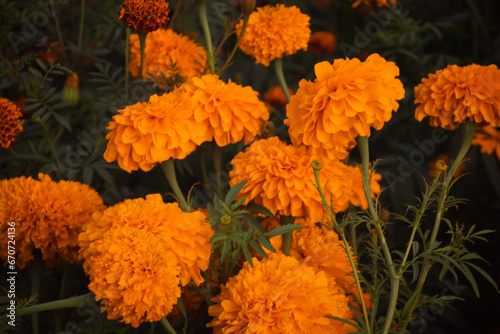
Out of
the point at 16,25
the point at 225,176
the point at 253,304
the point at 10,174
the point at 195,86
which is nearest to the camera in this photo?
the point at 253,304

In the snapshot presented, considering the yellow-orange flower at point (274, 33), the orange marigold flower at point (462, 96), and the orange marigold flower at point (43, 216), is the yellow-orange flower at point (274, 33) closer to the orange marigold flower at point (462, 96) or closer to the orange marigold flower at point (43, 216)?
the orange marigold flower at point (462, 96)

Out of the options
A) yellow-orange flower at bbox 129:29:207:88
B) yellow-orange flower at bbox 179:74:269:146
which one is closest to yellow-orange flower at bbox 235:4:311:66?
yellow-orange flower at bbox 129:29:207:88

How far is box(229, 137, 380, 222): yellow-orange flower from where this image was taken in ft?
1.93

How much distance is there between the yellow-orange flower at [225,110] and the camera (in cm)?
66

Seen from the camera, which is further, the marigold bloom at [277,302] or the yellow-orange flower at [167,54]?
the yellow-orange flower at [167,54]

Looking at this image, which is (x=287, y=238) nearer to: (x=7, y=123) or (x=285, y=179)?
Answer: (x=285, y=179)

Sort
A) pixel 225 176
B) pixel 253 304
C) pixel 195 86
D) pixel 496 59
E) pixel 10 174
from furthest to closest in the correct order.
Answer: pixel 496 59 < pixel 10 174 < pixel 225 176 < pixel 195 86 < pixel 253 304

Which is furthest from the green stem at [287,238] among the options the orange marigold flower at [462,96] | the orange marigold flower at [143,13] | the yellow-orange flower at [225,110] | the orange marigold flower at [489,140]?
the orange marigold flower at [489,140]

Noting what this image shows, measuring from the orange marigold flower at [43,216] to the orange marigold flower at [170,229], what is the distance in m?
0.14

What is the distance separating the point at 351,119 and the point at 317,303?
0.23m

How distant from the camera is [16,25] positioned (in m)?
1.05

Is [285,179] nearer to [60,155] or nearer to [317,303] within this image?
[317,303]

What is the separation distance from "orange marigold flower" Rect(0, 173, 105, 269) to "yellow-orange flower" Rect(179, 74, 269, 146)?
0.79 feet

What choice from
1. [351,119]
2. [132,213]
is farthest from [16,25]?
[351,119]
